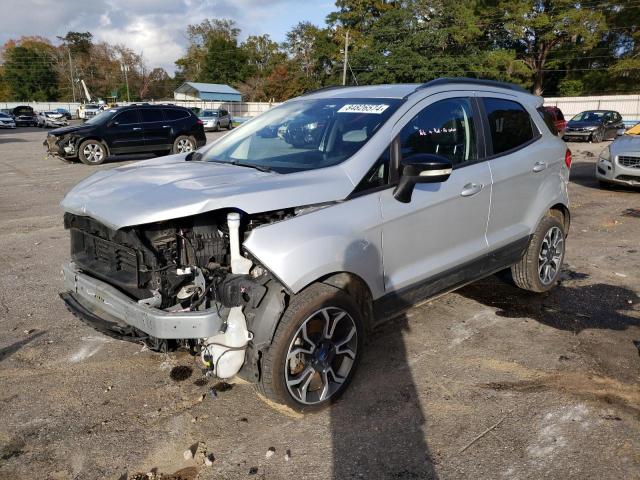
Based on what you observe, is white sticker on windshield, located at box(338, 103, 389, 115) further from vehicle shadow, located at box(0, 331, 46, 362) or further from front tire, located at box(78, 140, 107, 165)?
front tire, located at box(78, 140, 107, 165)

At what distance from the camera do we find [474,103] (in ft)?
13.5

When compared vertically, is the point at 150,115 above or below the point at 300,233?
above

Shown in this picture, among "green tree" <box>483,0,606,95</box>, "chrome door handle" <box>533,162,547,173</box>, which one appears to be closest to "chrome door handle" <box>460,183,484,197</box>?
"chrome door handle" <box>533,162,547,173</box>

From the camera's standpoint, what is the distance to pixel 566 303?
4.90m

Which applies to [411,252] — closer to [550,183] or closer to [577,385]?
[577,385]

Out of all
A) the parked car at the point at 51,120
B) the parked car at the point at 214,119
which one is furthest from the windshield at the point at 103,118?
the parked car at the point at 51,120

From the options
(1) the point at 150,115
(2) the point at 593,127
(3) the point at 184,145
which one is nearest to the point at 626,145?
(3) the point at 184,145

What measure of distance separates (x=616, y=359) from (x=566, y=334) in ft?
1.53

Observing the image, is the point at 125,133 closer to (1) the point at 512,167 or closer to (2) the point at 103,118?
(2) the point at 103,118

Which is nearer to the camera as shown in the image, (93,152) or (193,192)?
(193,192)

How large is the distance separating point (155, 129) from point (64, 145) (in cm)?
275

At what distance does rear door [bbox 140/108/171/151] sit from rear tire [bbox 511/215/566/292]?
14.3 meters

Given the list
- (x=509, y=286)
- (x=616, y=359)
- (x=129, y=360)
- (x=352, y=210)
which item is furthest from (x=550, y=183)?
(x=129, y=360)

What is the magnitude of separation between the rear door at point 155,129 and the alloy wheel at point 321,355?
591 inches
